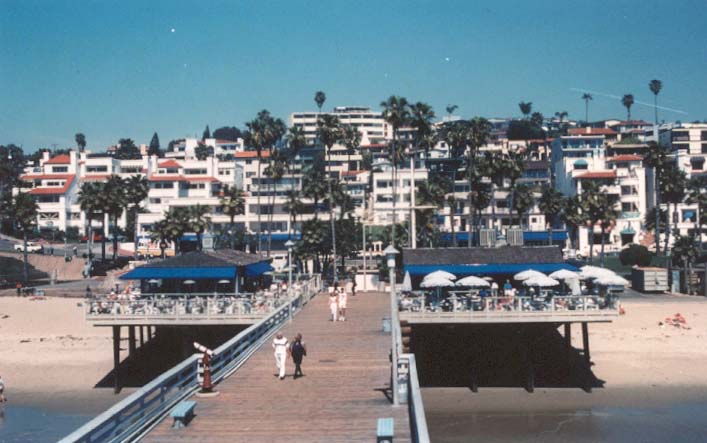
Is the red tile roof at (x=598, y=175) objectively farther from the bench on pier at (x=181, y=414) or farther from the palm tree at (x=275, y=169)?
the bench on pier at (x=181, y=414)

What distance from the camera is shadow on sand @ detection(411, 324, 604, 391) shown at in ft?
131

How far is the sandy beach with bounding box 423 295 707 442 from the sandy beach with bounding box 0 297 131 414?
54.0 ft

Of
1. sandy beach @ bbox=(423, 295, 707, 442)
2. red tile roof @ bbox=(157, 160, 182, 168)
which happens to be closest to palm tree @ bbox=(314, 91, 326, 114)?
red tile roof @ bbox=(157, 160, 182, 168)

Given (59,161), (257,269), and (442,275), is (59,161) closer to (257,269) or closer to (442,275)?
(257,269)

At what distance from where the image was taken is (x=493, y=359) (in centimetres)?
4466

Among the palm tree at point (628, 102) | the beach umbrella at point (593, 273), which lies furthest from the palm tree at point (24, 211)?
the palm tree at point (628, 102)

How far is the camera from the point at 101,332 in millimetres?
56438

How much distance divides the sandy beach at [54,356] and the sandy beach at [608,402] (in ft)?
54.0

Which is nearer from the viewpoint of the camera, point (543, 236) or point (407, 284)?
point (407, 284)

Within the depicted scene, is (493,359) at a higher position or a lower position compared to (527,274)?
lower

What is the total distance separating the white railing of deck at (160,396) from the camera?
49.1ft

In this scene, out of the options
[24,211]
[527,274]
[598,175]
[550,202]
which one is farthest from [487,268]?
[598,175]

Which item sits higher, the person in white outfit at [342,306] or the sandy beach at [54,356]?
the person in white outfit at [342,306]

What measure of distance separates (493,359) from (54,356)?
85.1 ft
